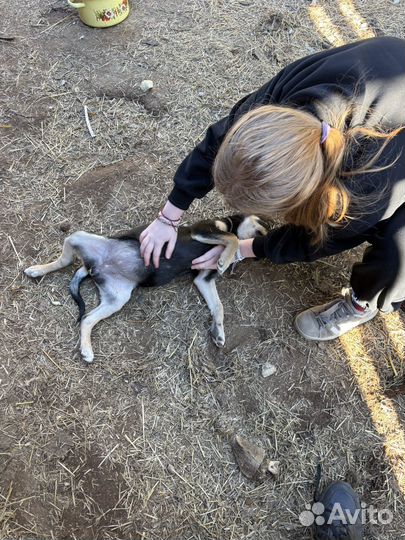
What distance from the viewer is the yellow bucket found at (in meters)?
3.86

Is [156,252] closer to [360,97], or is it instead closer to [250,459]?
[250,459]

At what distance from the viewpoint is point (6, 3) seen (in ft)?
13.8

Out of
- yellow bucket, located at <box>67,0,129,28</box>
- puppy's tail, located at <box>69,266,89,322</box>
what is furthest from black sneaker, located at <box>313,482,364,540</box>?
yellow bucket, located at <box>67,0,129,28</box>

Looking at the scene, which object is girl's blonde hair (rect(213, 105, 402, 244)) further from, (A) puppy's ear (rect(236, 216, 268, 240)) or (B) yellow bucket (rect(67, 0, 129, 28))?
(B) yellow bucket (rect(67, 0, 129, 28))

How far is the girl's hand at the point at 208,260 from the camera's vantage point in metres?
2.94

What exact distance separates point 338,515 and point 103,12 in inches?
159

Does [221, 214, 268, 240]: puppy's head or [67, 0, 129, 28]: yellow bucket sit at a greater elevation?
[67, 0, 129, 28]: yellow bucket

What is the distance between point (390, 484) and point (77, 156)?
2912 millimetres

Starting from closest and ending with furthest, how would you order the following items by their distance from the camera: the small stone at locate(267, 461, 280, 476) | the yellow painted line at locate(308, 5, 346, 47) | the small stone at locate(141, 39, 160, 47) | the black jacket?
the black jacket < the small stone at locate(267, 461, 280, 476) < the small stone at locate(141, 39, 160, 47) < the yellow painted line at locate(308, 5, 346, 47)

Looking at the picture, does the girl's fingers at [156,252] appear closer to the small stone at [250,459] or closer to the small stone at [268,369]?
the small stone at [268,369]

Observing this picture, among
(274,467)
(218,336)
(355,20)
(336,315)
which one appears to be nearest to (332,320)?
(336,315)

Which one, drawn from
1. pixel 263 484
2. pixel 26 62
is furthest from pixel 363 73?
pixel 26 62

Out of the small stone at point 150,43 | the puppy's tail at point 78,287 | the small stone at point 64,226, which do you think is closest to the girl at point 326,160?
the puppy's tail at point 78,287

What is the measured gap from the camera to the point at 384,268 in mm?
2445
